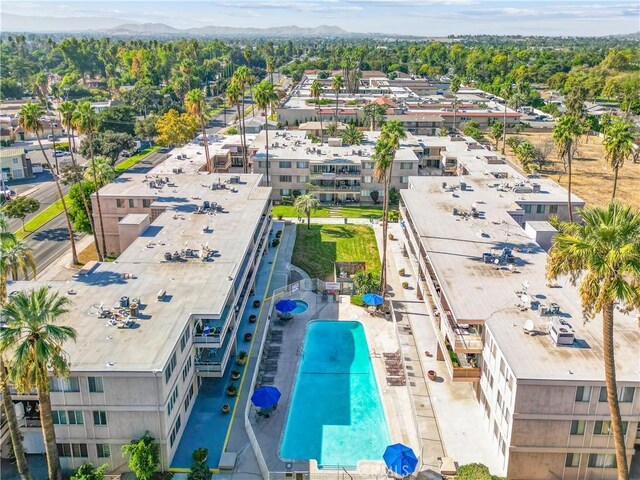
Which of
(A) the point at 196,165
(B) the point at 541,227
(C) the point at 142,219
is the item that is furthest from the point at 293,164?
(B) the point at 541,227

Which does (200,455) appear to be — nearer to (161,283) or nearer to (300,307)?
(161,283)

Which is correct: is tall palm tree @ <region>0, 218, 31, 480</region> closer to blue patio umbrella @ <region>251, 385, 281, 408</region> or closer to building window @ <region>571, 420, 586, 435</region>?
blue patio umbrella @ <region>251, 385, 281, 408</region>

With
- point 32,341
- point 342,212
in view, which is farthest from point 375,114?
point 32,341

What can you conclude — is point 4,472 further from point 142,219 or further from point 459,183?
point 459,183

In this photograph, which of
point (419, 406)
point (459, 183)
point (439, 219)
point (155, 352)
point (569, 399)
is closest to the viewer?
point (569, 399)

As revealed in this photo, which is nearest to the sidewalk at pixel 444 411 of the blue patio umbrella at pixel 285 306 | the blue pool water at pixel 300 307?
the blue pool water at pixel 300 307

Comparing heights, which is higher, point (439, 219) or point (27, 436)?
point (439, 219)
